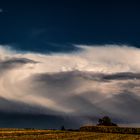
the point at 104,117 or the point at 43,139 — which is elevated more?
the point at 104,117

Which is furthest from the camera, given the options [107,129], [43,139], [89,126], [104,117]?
[104,117]

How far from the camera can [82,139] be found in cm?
7025

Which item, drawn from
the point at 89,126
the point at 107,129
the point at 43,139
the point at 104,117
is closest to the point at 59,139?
the point at 43,139

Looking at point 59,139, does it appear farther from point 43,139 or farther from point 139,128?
point 139,128

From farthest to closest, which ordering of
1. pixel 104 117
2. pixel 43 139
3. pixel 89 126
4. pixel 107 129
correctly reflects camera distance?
1. pixel 104 117
2. pixel 89 126
3. pixel 107 129
4. pixel 43 139

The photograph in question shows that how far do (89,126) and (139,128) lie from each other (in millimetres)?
20538

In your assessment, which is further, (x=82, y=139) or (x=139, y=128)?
(x=139, y=128)

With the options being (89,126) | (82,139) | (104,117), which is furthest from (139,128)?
(82,139)

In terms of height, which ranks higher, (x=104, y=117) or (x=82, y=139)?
(x=104, y=117)

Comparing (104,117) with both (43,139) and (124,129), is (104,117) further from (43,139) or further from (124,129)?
(43,139)

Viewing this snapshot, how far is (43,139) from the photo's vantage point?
6762 cm

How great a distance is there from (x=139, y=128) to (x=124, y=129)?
17.9 ft

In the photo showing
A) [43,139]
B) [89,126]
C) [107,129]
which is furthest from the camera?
[89,126]

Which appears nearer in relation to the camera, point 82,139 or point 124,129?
point 82,139
